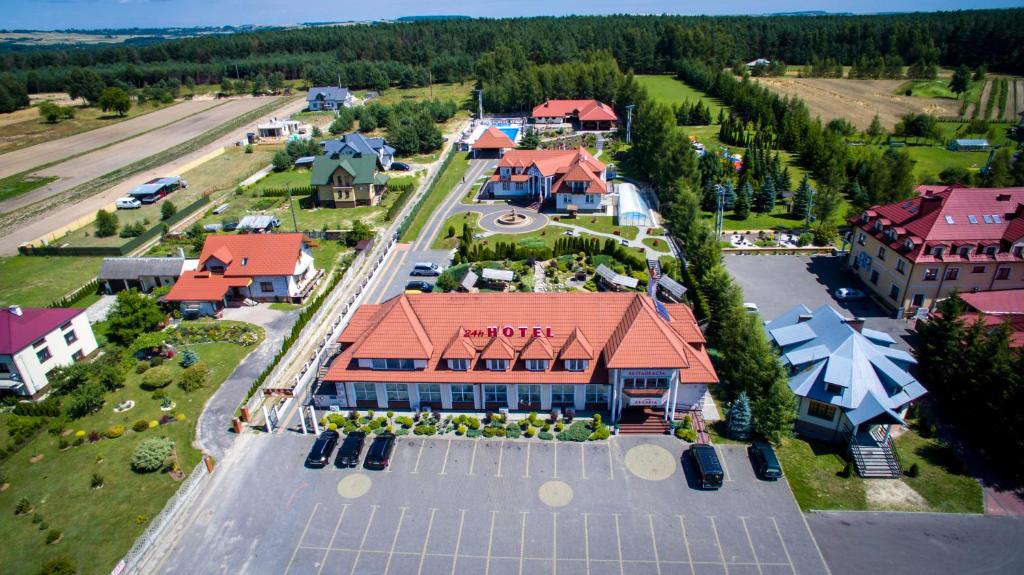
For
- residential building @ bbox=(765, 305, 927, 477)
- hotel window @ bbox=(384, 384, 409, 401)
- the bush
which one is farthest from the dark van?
the bush

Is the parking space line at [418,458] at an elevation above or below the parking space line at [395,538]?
above

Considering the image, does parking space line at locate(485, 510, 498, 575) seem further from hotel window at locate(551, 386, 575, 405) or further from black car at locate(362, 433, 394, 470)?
hotel window at locate(551, 386, 575, 405)

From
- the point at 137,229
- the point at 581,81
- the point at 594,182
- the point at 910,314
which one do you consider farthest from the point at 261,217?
the point at 581,81

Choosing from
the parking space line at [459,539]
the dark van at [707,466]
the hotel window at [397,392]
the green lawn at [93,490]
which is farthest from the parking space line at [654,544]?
the green lawn at [93,490]

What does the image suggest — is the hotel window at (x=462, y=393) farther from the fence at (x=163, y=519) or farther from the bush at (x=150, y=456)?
the bush at (x=150, y=456)

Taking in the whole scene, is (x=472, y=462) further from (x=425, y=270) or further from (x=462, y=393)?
(x=425, y=270)

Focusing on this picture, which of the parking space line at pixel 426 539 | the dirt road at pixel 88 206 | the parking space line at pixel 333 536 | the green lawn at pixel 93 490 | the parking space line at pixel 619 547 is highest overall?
the dirt road at pixel 88 206

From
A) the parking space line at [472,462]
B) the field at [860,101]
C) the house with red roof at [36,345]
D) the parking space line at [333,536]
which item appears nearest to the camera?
the parking space line at [333,536]
